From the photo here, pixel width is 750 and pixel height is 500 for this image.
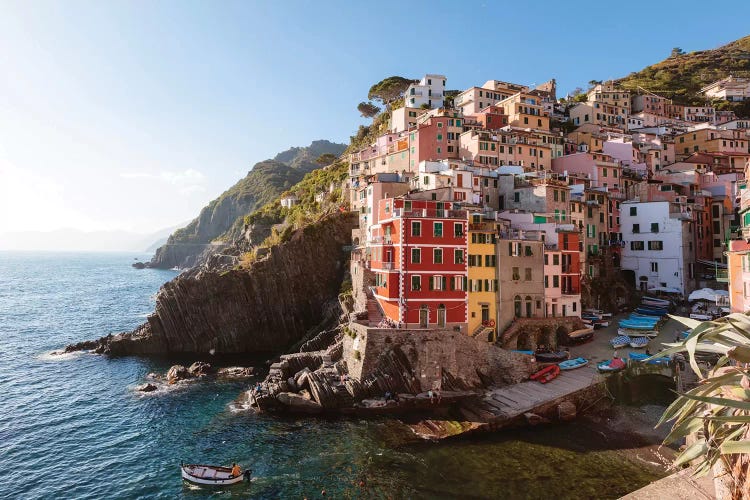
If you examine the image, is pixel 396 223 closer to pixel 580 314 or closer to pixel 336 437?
pixel 336 437

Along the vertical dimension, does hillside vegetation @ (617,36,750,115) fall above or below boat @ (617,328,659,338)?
above

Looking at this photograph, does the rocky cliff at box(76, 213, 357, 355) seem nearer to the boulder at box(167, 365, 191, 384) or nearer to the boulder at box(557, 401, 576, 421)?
the boulder at box(167, 365, 191, 384)

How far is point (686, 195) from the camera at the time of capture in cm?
6675

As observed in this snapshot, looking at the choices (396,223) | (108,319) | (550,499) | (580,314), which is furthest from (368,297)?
(108,319)

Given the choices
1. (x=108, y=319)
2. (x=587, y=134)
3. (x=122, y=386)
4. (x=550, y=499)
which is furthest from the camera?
(x=108, y=319)

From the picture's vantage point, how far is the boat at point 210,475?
1156 inches

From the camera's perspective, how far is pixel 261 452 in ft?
111

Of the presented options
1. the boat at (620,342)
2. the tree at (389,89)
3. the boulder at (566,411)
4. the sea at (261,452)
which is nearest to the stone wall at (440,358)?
the boulder at (566,411)

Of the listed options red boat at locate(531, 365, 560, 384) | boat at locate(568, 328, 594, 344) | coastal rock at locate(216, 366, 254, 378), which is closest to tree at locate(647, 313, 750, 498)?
red boat at locate(531, 365, 560, 384)

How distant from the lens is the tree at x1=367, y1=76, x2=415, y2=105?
372 feet

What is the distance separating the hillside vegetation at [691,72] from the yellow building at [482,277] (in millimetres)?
118888

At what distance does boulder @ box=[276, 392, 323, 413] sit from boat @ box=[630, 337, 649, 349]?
33.8m

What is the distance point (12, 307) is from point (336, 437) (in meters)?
112

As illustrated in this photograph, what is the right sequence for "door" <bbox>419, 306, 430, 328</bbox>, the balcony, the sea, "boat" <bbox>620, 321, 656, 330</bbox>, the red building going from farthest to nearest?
"boat" <bbox>620, 321, 656, 330</bbox> → "door" <bbox>419, 306, 430, 328</bbox> → the red building → the balcony → the sea
